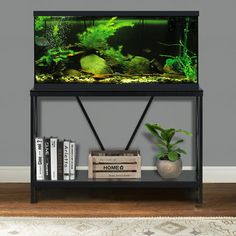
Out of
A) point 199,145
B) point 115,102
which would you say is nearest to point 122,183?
point 199,145

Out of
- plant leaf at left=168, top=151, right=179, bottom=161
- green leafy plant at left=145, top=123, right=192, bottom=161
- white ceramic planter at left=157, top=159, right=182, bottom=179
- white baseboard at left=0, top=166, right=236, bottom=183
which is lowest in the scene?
white baseboard at left=0, top=166, right=236, bottom=183

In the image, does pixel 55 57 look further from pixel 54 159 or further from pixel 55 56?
pixel 54 159

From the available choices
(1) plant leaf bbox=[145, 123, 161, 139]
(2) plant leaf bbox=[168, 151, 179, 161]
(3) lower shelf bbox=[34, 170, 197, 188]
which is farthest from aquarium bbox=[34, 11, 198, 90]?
(3) lower shelf bbox=[34, 170, 197, 188]

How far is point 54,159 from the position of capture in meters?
4.33

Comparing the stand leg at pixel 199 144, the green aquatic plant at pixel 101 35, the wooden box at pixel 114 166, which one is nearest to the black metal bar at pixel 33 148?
the wooden box at pixel 114 166

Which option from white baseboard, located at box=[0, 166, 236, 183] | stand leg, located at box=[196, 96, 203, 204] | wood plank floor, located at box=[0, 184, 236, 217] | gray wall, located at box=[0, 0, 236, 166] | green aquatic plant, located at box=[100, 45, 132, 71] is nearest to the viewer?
wood plank floor, located at box=[0, 184, 236, 217]

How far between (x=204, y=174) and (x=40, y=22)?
1629 millimetres

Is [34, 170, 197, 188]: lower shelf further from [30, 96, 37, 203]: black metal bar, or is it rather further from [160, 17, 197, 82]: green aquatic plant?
[160, 17, 197, 82]: green aquatic plant

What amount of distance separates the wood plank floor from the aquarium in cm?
76

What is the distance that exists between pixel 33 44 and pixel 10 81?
0.32 meters

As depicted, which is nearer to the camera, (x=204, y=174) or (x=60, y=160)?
(x=60, y=160)

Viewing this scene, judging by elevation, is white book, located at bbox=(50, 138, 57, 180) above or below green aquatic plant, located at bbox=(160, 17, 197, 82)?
below

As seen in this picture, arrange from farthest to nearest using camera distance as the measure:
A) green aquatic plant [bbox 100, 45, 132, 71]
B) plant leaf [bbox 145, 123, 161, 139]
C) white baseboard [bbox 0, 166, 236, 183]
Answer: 1. white baseboard [bbox 0, 166, 236, 183]
2. plant leaf [bbox 145, 123, 161, 139]
3. green aquatic plant [bbox 100, 45, 132, 71]

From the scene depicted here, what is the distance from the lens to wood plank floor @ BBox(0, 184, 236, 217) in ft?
13.5
